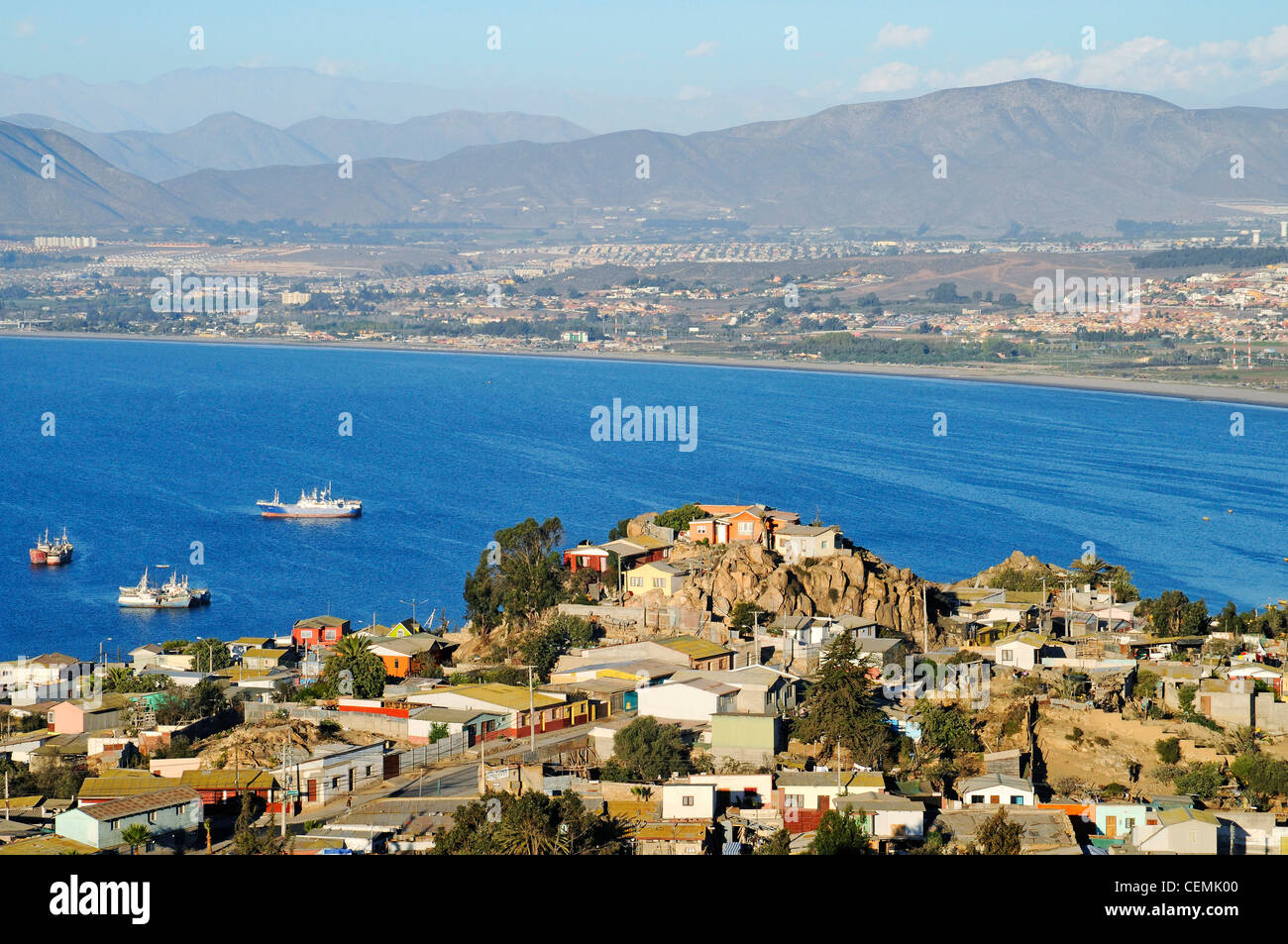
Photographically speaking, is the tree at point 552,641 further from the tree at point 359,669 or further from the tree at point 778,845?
the tree at point 778,845

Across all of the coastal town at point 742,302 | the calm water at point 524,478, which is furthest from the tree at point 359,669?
the coastal town at point 742,302

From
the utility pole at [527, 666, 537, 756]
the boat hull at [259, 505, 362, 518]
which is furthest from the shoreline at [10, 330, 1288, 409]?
the utility pole at [527, 666, 537, 756]

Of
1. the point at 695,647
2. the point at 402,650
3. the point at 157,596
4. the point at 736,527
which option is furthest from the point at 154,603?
the point at 695,647

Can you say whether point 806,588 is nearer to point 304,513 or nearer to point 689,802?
point 689,802

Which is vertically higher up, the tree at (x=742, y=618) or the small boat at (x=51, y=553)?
A: the tree at (x=742, y=618)

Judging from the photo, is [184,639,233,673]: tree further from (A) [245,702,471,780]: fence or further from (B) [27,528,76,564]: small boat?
(B) [27,528,76,564]: small boat
